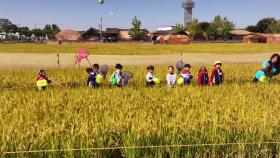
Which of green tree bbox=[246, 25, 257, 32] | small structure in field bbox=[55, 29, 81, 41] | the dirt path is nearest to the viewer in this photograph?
the dirt path

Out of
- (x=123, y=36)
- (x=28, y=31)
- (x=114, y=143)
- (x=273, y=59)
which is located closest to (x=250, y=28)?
(x=123, y=36)

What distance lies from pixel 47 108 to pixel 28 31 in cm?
12459

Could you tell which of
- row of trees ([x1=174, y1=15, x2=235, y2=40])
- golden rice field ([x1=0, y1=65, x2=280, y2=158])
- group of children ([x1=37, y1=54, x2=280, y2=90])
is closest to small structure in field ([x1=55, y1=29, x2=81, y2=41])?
row of trees ([x1=174, y1=15, x2=235, y2=40])

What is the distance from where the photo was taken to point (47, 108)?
20.8ft

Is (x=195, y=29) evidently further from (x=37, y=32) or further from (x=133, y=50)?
(x=37, y=32)

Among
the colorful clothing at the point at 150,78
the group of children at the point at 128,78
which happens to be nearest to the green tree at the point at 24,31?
the group of children at the point at 128,78

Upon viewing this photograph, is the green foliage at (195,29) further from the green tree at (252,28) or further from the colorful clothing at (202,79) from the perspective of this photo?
the colorful clothing at (202,79)

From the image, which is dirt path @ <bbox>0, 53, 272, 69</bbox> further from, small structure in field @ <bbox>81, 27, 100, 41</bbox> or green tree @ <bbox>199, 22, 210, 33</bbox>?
green tree @ <bbox>199, 22, 210, 33</bbox>

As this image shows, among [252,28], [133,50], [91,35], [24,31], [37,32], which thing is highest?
[252,28]

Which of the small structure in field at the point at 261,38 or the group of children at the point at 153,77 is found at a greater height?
the small structure in field at the point at 261,38

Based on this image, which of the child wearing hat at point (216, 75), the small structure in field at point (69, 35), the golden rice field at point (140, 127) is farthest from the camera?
the small structure in field at point (69, 35)

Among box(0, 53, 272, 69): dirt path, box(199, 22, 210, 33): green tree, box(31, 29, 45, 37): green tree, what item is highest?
box(199, 22, 210, 33): green tree

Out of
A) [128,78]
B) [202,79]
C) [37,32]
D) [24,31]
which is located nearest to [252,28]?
[37,32]

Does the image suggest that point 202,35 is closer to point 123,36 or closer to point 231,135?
point 123,36
